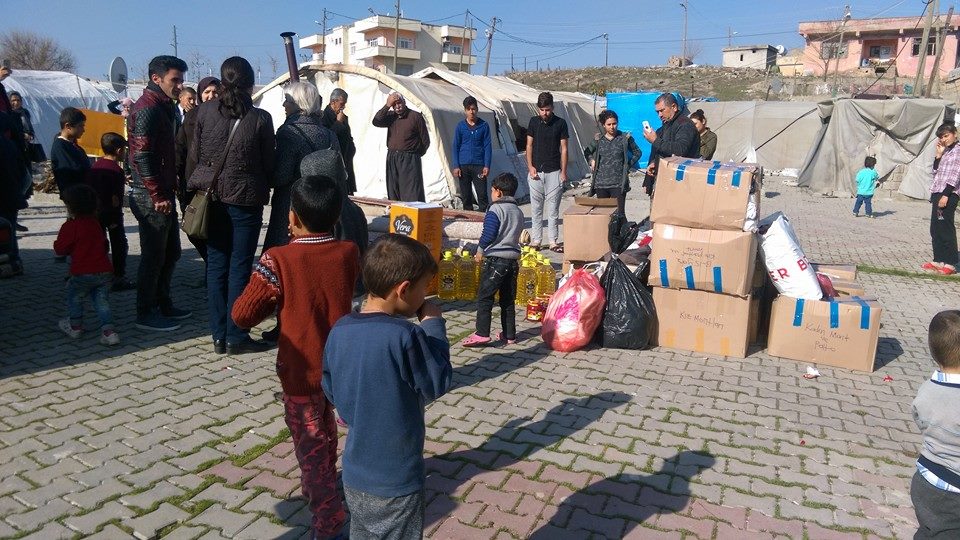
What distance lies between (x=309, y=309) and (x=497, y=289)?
9.32 feet

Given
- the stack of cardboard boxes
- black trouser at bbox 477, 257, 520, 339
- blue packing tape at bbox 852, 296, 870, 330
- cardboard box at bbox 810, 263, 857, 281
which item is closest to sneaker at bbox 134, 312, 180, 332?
black trouser at bbox 477, 257, 520, 339

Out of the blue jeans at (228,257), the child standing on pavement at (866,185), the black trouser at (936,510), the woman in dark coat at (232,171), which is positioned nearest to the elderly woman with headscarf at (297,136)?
the woman in dark coat at (232,171)

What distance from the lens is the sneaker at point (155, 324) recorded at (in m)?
5.73

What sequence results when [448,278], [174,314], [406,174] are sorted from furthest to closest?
[406,174]
[448,278]
[174,314]

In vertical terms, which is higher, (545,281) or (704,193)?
(704,193)

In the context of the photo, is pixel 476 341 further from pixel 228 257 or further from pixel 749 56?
pixel 749 56

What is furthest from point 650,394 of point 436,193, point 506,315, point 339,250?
point 436,193

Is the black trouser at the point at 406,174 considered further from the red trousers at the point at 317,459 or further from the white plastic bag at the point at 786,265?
the red trousers at the point at 317,459

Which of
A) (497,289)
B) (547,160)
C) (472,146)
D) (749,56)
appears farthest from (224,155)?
(749,56)

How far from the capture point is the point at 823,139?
784 inches

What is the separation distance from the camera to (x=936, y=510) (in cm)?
257

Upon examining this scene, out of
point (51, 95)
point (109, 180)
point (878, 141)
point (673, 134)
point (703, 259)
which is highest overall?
point (51, 95)

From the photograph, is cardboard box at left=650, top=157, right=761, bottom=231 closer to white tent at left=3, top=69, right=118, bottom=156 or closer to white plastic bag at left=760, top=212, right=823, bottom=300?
white plastic bag at left=760, top=212, right=823, bottom=300

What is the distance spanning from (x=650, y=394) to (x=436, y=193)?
8.72 meters
